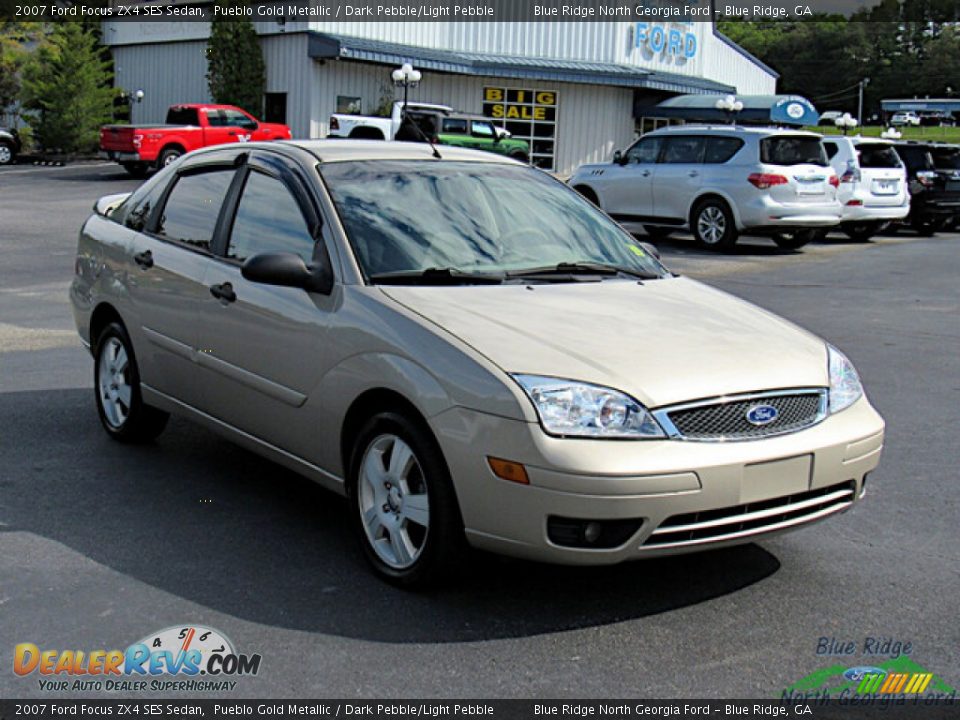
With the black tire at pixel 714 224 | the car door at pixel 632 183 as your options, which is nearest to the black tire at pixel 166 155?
the car door at pixel 632 183

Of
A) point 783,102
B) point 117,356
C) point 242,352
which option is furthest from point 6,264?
point 783,102

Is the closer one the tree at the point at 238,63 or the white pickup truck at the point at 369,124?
the white pickup truck at the point at 369,124

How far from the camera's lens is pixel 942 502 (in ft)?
18.5

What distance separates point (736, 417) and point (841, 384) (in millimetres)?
708

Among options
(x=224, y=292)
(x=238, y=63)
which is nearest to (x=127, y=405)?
(x=224, y=292)

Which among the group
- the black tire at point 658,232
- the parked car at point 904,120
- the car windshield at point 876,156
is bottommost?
the black tire at point 658,232

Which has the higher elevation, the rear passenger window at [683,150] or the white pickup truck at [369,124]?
the white pickup truck at [369,124]

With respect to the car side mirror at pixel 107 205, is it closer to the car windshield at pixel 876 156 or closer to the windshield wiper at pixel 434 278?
the windshield wiper at pixel 434 278

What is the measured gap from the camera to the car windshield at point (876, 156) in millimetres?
21781

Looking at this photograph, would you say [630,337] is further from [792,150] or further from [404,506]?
[792,150]

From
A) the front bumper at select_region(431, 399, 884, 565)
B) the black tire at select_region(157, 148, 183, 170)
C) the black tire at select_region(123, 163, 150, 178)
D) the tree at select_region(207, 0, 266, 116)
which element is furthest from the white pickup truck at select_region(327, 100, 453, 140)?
the front bumper at select_region(431, 399, 884, 565)

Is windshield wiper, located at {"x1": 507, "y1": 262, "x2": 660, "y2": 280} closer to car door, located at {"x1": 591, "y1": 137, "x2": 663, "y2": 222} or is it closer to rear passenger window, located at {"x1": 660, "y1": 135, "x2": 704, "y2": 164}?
rear passenger window, located at {"x1": 660, "y1": 135, "x2": 704, "y2": 164}

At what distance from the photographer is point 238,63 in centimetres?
3638

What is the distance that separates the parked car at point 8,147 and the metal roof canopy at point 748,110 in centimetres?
2144
